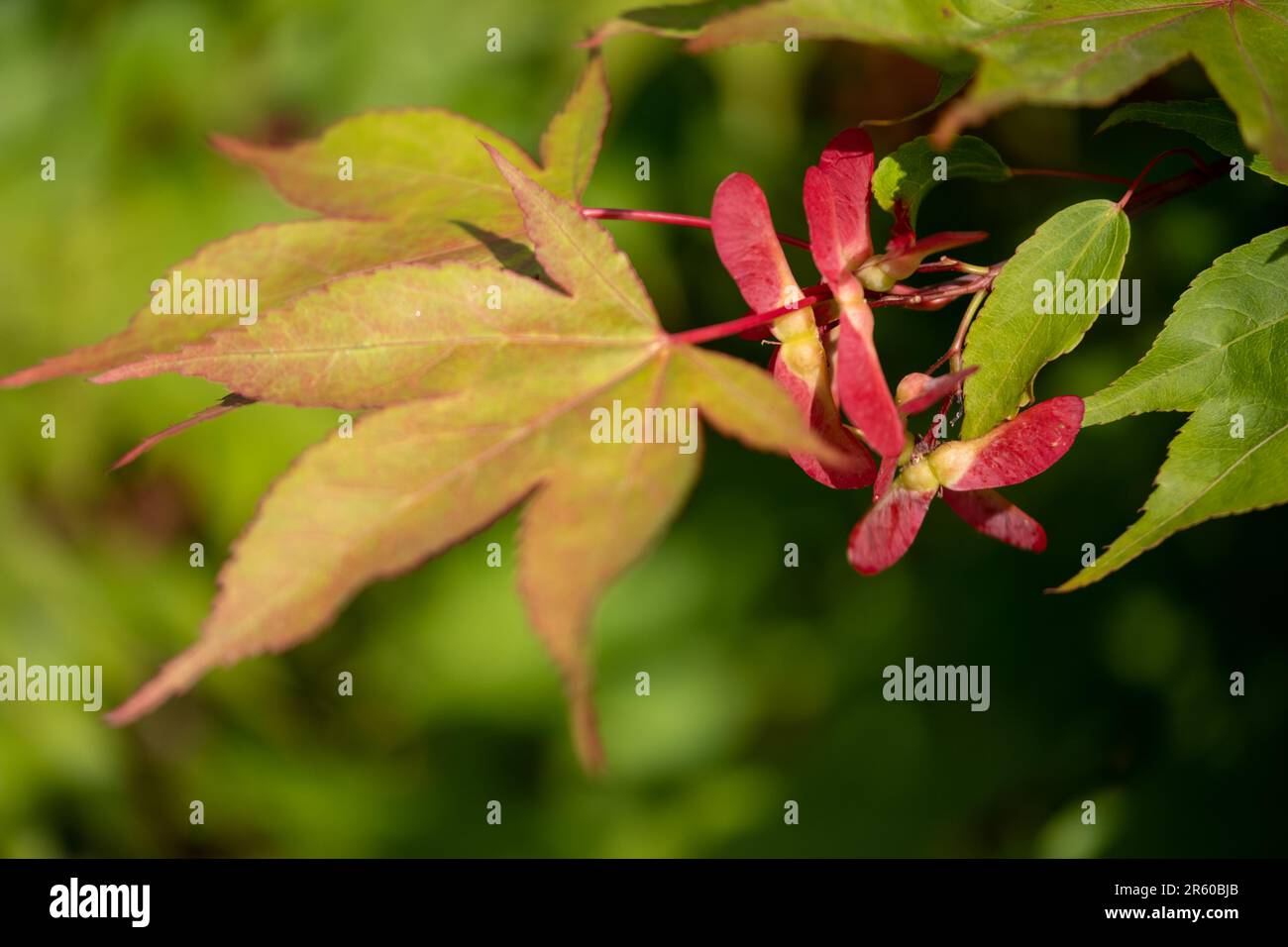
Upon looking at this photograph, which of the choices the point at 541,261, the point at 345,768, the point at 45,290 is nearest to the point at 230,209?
the point at 45,290

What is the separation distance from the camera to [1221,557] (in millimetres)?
1077

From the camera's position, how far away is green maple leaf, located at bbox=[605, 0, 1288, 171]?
1.02ft

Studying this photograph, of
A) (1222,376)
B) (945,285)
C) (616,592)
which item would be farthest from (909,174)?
(616,592)

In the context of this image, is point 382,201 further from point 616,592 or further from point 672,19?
point 616,592

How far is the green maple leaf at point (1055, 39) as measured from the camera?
311mm

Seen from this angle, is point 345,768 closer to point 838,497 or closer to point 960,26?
point 838,497

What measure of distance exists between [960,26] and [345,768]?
4.19 ft

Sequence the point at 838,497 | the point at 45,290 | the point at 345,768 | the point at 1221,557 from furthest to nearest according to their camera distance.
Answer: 1. the point at 345,768
2. the point at 838,497
3. the point at 45,290
4. the point at 1221,557

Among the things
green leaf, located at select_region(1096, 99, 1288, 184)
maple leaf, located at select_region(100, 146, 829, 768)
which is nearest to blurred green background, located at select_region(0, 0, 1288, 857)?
green leaf, located at select_region(1096, 99, 1288, 184)

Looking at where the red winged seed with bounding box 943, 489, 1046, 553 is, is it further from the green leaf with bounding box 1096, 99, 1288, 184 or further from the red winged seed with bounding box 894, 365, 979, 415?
the green leaf with bounding box 1096, 99, 1288, 184

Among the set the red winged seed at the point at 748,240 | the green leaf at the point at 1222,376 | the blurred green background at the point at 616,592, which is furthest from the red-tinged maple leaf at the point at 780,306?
the blurred green background at the point at 616,592

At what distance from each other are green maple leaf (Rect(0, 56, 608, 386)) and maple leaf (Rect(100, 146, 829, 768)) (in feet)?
0.27

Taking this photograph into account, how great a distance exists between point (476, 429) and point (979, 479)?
0.64ft

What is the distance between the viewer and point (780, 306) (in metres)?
0.40
